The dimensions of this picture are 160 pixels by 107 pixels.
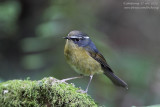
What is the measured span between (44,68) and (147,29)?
18.7 ft

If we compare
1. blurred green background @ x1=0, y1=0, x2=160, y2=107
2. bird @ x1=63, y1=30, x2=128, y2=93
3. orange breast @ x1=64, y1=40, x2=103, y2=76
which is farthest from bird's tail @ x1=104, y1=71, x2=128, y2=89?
orange breast @ x1=64, y1=40, x2=103, y2=76

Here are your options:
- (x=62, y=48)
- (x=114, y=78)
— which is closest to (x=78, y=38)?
(x=62, y=48)

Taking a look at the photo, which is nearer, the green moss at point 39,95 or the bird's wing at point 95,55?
the green moss at point 39,95

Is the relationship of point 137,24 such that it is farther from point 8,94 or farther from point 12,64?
point 8,94

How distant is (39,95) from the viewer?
3414mm

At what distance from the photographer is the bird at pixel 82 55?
5379 mm

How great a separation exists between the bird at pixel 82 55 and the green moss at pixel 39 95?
1.75 m

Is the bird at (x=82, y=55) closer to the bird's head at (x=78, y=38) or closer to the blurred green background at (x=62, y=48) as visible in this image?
the bird's head at (x=78, y=38)

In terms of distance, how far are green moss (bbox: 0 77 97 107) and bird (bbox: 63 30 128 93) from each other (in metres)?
1.75

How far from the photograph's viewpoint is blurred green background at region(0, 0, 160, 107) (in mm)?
6742

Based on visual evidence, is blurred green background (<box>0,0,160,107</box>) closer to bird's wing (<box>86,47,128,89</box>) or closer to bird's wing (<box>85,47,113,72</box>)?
bird's wing (<box>86,47,128,89</box>)

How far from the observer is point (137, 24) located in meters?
11.9

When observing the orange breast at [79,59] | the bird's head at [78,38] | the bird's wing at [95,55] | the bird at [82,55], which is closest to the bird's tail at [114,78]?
the bird at [82,55]

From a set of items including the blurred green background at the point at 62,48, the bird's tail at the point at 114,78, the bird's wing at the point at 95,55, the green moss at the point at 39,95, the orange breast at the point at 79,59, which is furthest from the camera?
the blurred green background at the point at 62,48
